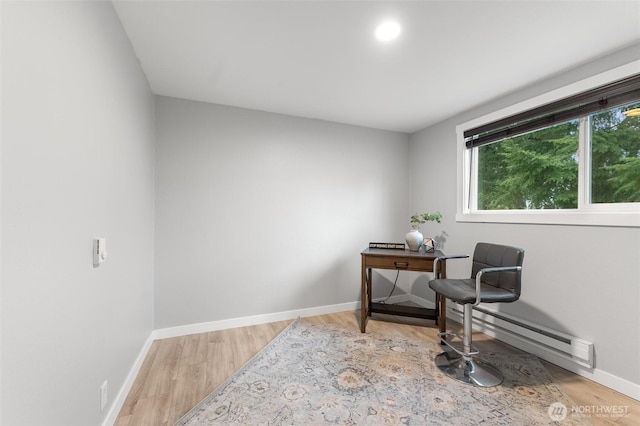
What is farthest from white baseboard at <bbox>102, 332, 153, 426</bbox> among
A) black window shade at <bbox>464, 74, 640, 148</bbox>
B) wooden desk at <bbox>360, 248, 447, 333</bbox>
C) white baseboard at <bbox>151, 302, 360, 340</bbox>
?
black window shade at <bbox>464, 74, 640, 148</bbox>

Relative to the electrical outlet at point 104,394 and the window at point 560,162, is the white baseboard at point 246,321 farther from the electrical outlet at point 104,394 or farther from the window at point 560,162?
the window at point 560,162

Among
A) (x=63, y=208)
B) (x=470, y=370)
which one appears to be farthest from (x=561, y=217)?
(x=63, y=208)

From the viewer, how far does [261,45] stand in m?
1.81

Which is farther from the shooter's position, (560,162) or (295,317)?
(295,317)

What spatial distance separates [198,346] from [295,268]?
3.91 feet

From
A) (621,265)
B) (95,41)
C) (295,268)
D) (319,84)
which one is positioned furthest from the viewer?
(295,268)

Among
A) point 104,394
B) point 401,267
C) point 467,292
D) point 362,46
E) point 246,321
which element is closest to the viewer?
point 104,394

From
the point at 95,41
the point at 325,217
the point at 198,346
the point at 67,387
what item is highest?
the point at 95,41

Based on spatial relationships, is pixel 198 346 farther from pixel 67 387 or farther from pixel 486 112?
pixel 486 112

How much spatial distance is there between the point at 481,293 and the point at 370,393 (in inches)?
40.6

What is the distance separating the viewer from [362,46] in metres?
1.81

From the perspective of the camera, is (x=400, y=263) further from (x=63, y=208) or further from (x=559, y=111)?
(x=63, y=208)

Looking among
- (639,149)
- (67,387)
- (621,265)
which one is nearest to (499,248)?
(621,265)

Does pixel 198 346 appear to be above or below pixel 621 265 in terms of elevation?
below
